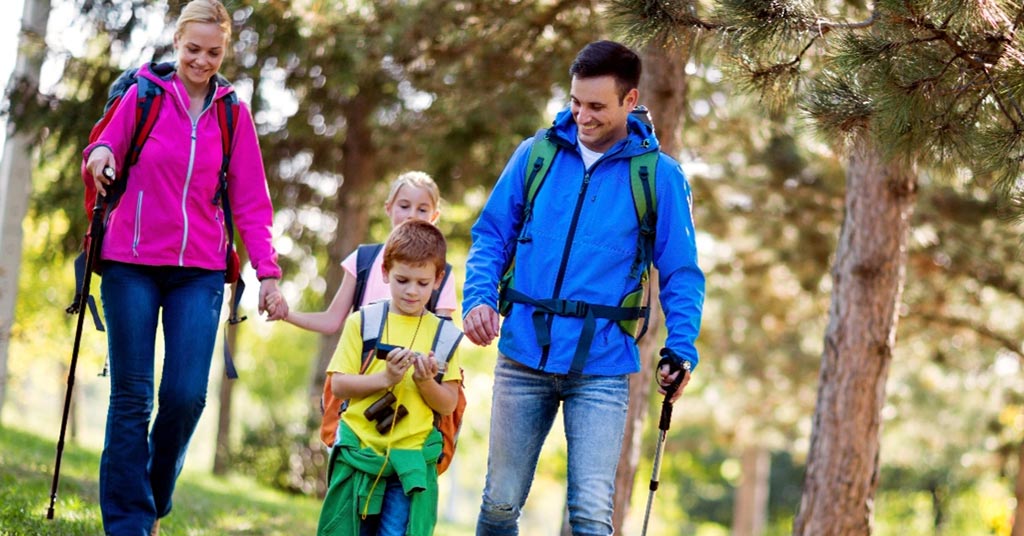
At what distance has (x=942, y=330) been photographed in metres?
14.2

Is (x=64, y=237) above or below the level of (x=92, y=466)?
above

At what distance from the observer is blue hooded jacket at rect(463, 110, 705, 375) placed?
13.1 ft

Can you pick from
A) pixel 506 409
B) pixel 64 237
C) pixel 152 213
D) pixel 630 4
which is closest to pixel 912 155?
pixel 630 4

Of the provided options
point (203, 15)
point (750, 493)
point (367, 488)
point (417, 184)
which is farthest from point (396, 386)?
point (750, 493)

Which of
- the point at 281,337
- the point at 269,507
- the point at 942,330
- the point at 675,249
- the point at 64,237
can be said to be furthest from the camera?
the point at 281,337

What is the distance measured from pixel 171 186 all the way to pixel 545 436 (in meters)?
1.73

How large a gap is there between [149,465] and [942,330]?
11742mm

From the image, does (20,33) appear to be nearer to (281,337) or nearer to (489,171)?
(489,171)

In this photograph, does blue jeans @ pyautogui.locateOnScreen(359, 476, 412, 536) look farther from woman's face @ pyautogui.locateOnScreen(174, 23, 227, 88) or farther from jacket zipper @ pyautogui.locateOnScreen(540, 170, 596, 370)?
woman's face @ pyautogui.locateOnScreen(174, 23, 227, 88)

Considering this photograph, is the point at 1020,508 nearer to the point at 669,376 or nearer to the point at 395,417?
the point at 669,376

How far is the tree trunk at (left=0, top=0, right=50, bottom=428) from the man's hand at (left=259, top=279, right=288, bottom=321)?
700 cm

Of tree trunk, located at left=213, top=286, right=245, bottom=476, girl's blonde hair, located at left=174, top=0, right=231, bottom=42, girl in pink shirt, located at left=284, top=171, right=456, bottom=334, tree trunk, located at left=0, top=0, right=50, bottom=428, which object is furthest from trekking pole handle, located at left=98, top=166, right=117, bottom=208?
tree trunk, located at left=213, top=286, right=245, bottom=476

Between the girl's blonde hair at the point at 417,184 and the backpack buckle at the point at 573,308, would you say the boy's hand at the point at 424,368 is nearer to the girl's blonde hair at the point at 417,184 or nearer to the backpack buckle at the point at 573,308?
the backpack buckle at the point at 573,308

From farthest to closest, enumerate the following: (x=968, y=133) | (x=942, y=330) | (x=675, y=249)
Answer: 1. (x=942, y=330)
2. (x=968, y=133)
3. (x=675, y=249)
